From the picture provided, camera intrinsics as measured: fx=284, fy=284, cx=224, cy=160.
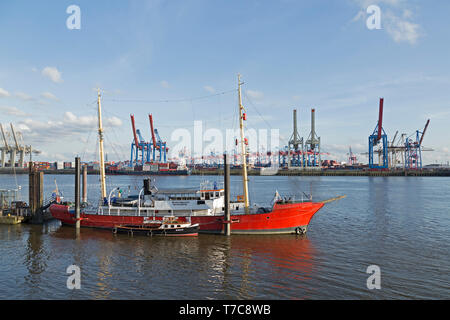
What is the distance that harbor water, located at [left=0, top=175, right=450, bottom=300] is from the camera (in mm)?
13602

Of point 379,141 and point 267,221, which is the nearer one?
point 267,221

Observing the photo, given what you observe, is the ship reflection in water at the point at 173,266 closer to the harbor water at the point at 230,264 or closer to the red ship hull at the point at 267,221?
the harbor water at the point at 230,264

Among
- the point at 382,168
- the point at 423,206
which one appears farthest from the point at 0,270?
the point at 382,168

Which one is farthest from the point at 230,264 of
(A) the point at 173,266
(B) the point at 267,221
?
(B) the point at 267,221

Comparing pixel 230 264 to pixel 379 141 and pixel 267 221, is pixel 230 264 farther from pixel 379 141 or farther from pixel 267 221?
pixel 379 141

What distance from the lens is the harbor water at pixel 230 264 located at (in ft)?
44.6

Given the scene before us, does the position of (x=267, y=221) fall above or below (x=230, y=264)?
above

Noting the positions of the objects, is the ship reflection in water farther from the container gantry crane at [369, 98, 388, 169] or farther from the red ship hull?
the container gantry crane at [369, 98, 388, 169]

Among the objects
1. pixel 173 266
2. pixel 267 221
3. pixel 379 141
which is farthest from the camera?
pixel 379 141

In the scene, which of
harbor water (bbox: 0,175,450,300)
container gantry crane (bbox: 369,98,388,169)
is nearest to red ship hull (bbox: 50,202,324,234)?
harbor water (bbox: 0,175,450,300)

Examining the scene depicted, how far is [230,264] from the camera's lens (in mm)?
17422

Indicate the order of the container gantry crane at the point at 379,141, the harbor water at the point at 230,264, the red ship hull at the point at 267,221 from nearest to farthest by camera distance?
the harbor water at the point at 230,264 → the red ship hull at the point at 267,221 → the container gantry crane at the point at 379,141

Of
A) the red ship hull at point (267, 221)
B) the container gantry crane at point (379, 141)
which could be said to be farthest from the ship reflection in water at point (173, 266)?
the container gantry crane at point (379, 141)
